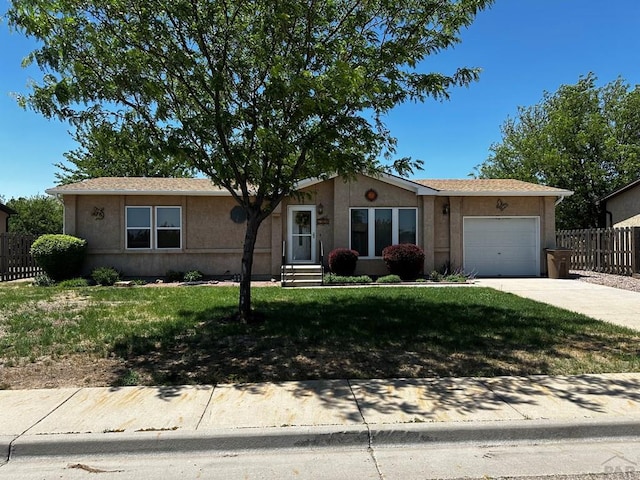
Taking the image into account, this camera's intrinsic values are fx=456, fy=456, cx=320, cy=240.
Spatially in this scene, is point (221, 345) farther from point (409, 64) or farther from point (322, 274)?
point (322, 274)

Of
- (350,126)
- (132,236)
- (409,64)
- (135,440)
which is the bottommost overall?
(135,440)

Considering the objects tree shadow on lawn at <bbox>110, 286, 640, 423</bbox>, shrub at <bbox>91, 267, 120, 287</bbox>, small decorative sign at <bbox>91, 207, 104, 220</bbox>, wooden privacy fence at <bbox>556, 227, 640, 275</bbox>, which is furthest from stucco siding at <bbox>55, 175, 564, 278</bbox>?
tree shadow on lawn at <bbox>110, 286, 640, 423</bbox>

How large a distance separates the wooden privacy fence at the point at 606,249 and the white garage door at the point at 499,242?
279 cm

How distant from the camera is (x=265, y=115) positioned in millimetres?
7004

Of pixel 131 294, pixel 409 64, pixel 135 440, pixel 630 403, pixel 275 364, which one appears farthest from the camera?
pixel 131 294

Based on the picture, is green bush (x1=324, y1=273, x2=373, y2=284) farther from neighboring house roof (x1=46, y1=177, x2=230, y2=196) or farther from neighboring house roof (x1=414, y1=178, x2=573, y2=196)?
neighboring house roof (x1=46, y1=177, x2=230, y2=196)

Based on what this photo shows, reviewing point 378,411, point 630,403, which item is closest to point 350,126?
point 378,411

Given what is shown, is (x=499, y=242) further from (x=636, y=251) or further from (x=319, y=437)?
(x=319, y=437)

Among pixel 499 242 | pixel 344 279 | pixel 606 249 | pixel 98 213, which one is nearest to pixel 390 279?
pixel 344 279

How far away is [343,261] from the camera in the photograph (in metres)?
15.7

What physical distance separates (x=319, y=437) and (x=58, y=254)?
14.1 metres

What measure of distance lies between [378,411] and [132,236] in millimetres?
14467

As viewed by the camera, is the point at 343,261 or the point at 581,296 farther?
the point at 343,261

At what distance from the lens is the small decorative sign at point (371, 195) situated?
1672 cm
